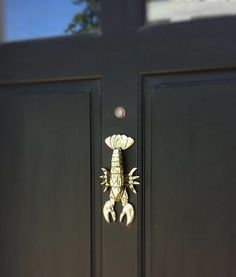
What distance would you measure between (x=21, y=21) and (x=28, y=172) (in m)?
0.35

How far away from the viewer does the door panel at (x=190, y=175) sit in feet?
2.82

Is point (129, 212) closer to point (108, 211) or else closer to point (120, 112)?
point (108, 211)

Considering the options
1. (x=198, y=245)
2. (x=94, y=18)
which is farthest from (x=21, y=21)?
(x=198, y=245)

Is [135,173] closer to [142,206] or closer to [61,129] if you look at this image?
[142,206]

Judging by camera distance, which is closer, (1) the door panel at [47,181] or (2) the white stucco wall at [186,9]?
(2) the white stucco wall at [186,9]

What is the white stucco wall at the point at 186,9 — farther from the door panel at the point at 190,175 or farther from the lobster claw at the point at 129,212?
the lobster claw at the point at 129,212

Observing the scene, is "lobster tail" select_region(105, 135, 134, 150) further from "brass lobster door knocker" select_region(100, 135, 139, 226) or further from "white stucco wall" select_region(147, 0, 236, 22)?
"white stucco wall" select_region(147, 0, 236, 22)

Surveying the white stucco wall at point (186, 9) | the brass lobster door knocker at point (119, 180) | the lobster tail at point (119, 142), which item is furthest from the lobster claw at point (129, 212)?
the white stucco wall at point (186, 9)

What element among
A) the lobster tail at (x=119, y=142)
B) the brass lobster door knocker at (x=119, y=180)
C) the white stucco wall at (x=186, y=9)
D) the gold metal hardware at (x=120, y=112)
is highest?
the white stucco wall at (x=186, y=9)

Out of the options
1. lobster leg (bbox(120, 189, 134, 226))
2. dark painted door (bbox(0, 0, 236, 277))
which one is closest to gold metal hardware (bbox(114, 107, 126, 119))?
dark painted door (bbox(0, 0, 236, 277))

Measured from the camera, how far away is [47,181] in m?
1.02

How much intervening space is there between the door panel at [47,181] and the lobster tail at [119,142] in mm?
51

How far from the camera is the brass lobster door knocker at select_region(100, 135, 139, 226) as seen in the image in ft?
3.03

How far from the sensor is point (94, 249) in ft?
3.18
